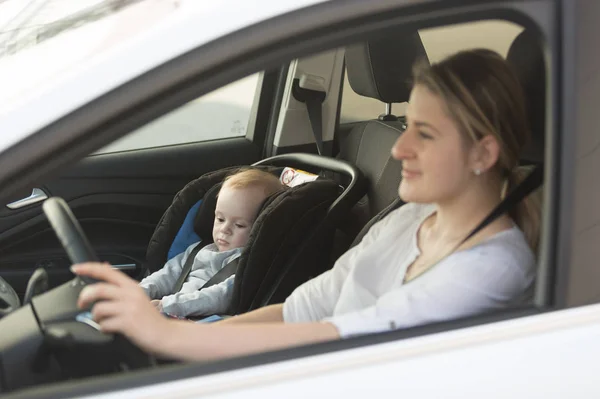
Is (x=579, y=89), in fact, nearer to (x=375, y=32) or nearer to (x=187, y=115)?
(x=375, y=32)

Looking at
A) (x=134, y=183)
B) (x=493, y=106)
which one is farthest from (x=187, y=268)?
(x=493, y=106)

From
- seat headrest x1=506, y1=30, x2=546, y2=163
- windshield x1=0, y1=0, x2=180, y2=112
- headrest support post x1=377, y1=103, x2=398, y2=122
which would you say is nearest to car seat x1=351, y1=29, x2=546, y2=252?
seat headrest x1=506, y1=30, x2=546, y2=163

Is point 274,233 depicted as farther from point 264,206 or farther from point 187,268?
point 187,268

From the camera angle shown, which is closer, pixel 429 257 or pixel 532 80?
pixel 532 80

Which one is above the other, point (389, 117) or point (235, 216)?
point (389, 117)

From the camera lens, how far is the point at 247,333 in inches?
49.2

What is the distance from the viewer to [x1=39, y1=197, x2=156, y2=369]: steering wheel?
1.23 meters

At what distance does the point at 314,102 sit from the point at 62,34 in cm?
189

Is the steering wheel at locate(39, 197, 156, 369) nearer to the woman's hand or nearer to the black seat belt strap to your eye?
the woman's hand

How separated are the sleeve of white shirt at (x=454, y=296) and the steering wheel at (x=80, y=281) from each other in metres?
0.34

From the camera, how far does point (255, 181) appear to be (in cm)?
240

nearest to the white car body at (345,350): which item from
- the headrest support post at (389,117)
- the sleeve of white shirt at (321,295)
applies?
the sleeve of white shirt at (321,295)

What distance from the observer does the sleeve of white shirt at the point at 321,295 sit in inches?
64.3

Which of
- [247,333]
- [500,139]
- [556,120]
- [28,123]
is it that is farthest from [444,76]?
[28,123]
